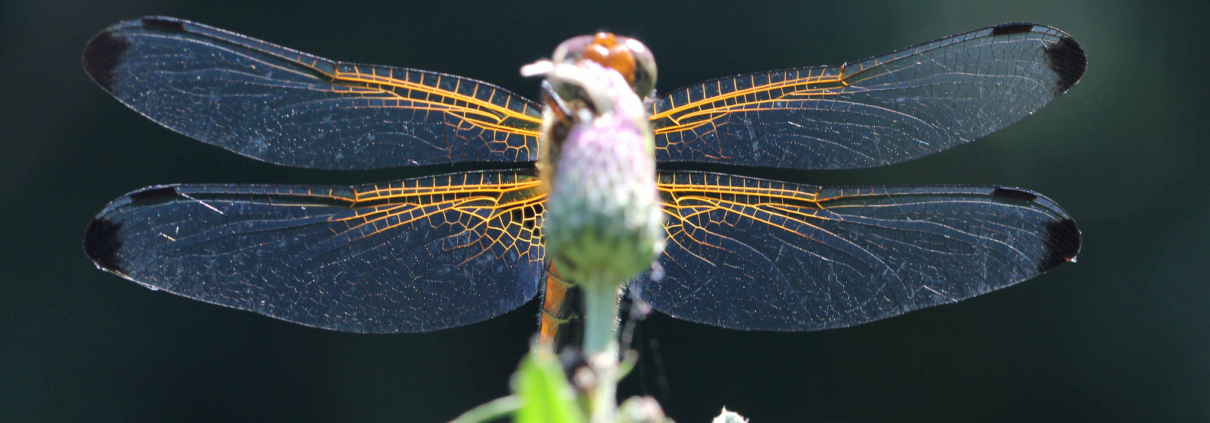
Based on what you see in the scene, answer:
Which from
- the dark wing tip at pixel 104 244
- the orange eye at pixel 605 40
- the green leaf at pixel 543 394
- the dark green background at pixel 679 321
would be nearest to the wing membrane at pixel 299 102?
the dark wing tip at pixel 104 244

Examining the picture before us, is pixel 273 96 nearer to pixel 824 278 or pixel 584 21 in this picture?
pixel 824 278

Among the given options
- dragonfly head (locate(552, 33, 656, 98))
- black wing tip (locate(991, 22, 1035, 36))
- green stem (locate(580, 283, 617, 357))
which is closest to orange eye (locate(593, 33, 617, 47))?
dragonfly head (locate(552, 33, 656, 98))

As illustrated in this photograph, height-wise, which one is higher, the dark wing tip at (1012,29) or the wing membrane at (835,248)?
the dark wing tip at (1012,29)

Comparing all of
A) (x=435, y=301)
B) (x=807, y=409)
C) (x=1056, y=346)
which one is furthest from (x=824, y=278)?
(x=1056, y=346)

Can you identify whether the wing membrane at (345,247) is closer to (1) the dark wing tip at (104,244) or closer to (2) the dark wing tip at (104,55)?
(1) the dark wing tip at (104,244)

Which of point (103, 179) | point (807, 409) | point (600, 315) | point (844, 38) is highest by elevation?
point (844, 38)

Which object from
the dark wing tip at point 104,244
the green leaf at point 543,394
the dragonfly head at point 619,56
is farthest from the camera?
the dark wing tip at point 104,244

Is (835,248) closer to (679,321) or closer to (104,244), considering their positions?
(104,244)
